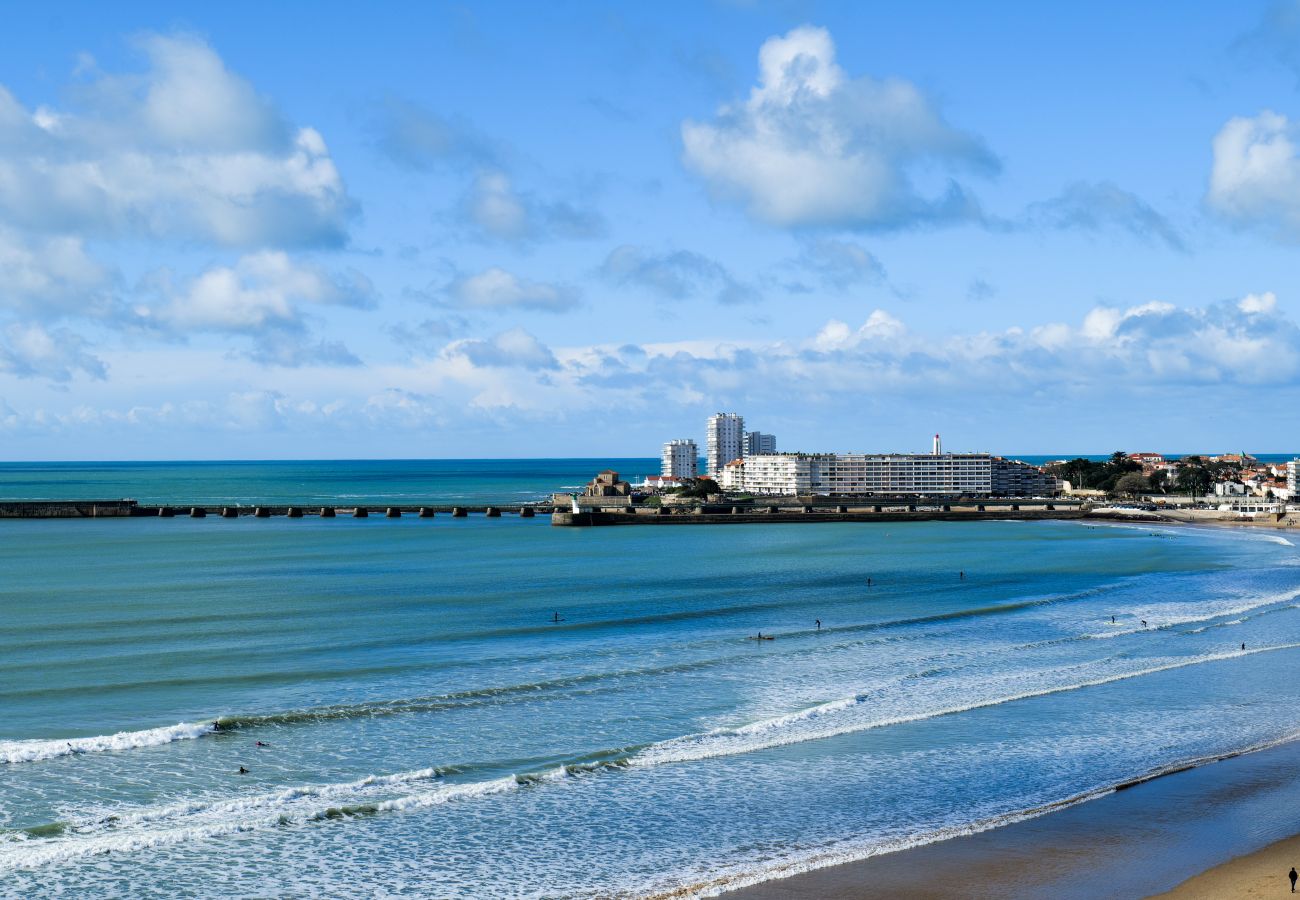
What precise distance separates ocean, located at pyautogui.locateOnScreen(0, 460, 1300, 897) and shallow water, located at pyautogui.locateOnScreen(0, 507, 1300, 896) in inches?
3.8

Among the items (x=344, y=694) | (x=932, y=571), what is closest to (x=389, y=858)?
(x=344, y=694)

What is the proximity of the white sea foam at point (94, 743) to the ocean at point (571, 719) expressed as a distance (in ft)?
0.31

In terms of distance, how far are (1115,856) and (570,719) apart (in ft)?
40.4

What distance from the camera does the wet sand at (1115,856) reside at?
16.7 meters

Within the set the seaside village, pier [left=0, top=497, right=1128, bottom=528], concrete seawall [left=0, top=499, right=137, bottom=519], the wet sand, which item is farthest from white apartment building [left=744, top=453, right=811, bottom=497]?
the wet sand

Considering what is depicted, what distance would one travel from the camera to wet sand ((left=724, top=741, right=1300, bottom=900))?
16734 mm

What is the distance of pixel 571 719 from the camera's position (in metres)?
26.7

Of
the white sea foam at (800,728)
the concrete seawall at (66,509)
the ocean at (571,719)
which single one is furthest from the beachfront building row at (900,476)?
the white sea foam at (800,728)

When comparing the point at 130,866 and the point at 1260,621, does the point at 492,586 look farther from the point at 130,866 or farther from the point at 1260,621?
the point at 130,866

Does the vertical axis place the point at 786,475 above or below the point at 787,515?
above

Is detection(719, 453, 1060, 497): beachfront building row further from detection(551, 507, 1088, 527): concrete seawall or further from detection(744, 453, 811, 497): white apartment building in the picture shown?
detection(551, 507, 1088, 527): concrete seawall

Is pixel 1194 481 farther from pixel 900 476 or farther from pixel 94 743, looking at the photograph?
pixel 94 743

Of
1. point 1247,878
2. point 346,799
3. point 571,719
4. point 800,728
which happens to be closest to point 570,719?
point 571,719

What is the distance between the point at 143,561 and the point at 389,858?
55.2 meters
